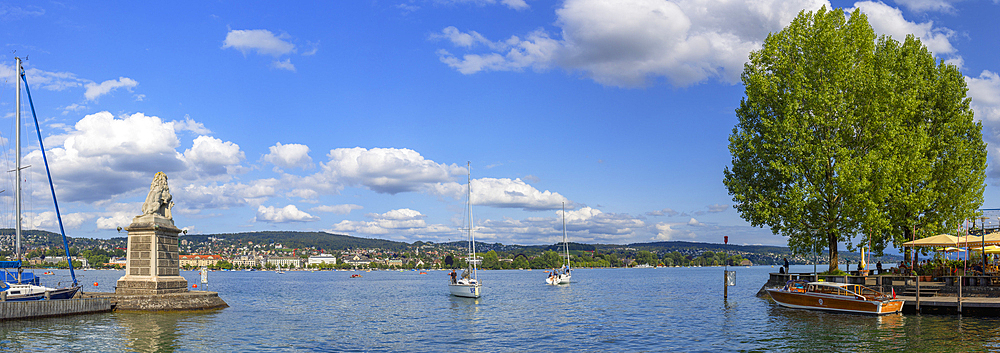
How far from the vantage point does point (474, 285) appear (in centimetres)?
5569

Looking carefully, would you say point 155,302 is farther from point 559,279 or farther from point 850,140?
point 559,279

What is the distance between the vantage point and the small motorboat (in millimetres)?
31375

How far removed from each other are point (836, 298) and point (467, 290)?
30.9 m

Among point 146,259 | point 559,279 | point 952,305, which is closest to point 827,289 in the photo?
point 952,305

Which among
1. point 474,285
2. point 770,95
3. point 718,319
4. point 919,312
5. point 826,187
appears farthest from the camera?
point 474,285

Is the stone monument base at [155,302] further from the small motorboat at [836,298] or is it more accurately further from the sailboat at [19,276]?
the small motorboat at [836,298]


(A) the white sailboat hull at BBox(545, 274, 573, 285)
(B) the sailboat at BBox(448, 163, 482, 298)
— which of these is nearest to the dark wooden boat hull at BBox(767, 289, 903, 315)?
(B) the sailboat at BBox(448, 163, 482, 298)

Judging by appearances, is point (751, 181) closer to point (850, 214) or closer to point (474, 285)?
point (850, 214)

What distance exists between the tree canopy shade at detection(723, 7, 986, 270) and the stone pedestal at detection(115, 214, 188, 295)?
33.0 metres

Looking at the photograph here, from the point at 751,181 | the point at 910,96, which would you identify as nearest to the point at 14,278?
the point at 751,181


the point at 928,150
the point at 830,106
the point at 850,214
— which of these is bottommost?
the point at 850,214

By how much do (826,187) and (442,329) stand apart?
23014 millimetres

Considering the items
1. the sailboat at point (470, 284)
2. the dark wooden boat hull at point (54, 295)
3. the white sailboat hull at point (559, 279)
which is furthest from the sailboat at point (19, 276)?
the white sailboat hull at point (559, 279)

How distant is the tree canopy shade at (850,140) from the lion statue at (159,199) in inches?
1299
